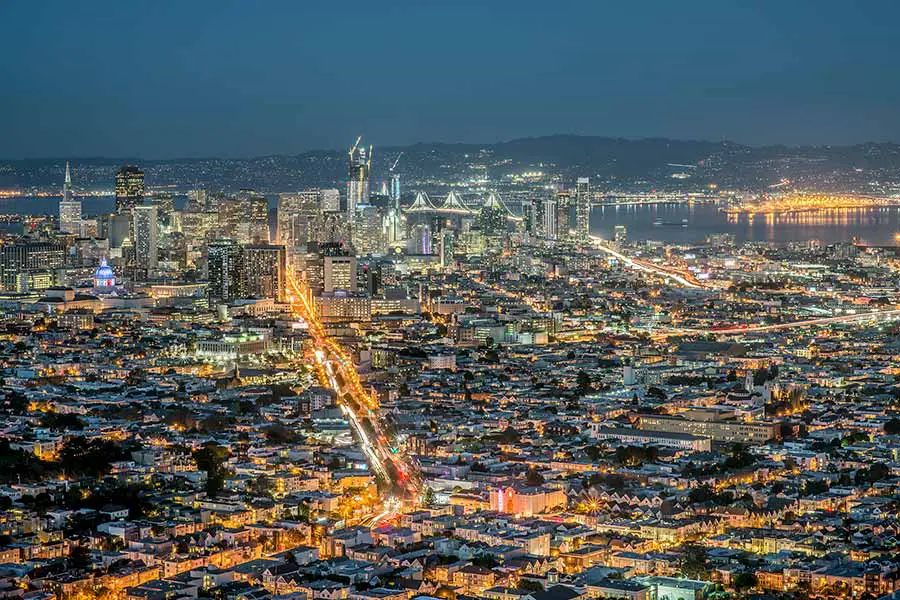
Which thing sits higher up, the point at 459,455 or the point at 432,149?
the point at 432,149

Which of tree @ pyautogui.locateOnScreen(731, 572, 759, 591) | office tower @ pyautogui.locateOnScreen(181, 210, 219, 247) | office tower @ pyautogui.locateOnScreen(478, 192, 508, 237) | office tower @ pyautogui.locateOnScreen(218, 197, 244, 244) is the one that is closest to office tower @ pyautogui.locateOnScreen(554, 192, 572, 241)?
office tower @ pyautogui.locateOnScreen(478, 192, 508, 237)

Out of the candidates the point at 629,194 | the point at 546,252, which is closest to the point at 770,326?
the point at 546,252

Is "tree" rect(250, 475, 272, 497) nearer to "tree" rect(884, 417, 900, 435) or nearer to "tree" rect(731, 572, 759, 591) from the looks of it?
"tree" rect(731, 572, 759, 591)

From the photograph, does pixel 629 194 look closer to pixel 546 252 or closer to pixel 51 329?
pixel 546 252

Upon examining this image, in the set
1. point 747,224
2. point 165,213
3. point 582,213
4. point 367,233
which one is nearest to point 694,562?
point 367,233

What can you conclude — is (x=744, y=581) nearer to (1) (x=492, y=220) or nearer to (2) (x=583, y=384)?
(2) (x=583, y=384)

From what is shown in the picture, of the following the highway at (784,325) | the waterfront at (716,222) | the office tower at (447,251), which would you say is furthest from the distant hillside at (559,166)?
the highway at (784,325)
